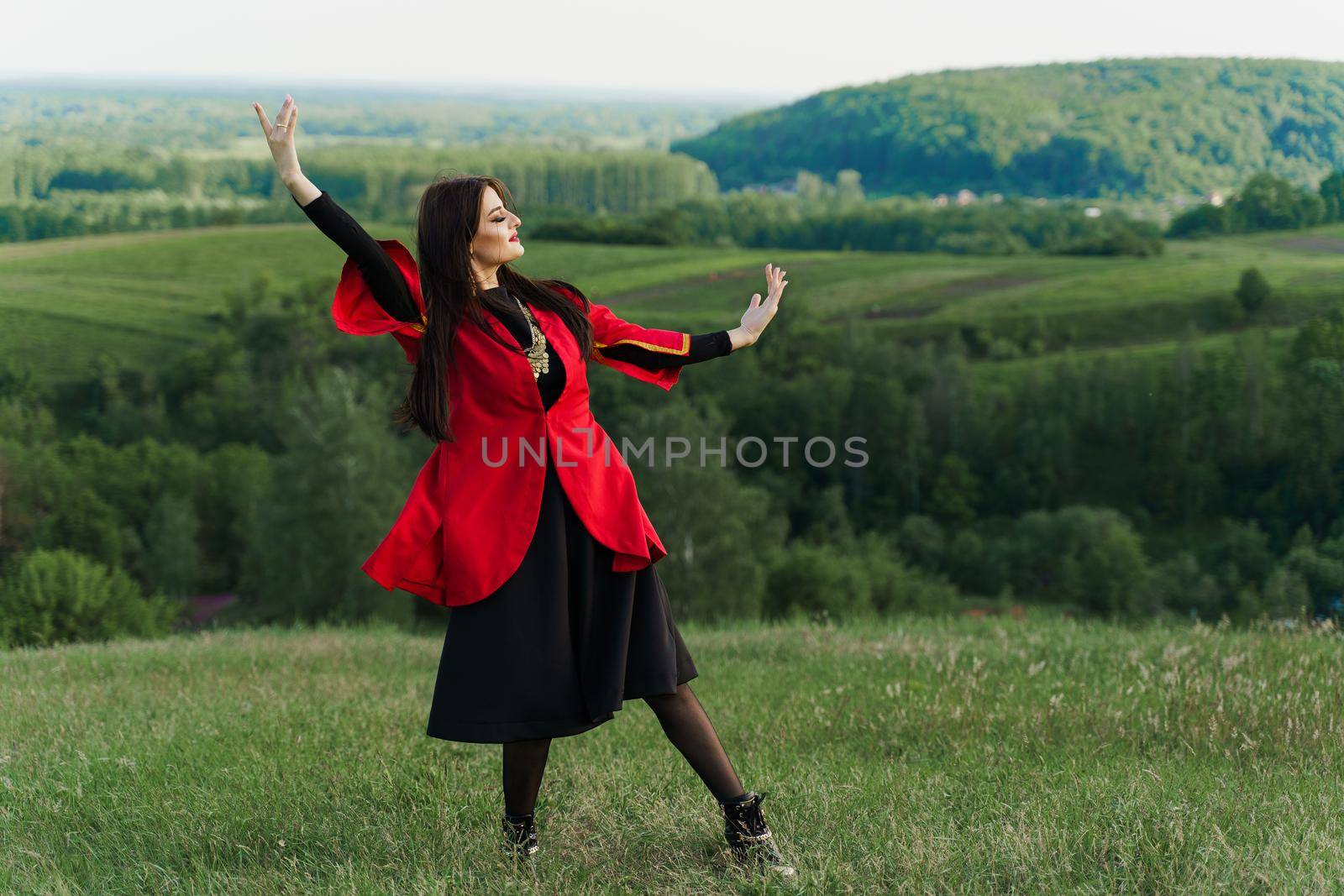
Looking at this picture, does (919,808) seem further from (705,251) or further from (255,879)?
(705,251)

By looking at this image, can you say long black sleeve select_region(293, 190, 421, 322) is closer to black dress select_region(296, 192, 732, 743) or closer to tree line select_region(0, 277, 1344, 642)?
black dress select_region(296, 192, 732, 743)

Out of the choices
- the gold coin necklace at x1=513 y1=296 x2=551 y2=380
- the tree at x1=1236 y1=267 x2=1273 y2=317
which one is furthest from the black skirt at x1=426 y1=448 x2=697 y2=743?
Answer: the tree at x1=1236 y1=267 x2=1273 y2=317

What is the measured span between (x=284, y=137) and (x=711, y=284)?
81.2 m

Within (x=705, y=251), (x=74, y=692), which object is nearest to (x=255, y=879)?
(x=74, y=692)

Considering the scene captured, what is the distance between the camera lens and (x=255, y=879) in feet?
13.9

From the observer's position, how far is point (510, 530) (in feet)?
13.9

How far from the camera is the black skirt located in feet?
13.8

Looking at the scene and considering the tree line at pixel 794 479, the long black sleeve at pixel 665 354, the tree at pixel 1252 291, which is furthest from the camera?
the tree at pixel 1252 291

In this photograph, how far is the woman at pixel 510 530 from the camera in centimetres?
422

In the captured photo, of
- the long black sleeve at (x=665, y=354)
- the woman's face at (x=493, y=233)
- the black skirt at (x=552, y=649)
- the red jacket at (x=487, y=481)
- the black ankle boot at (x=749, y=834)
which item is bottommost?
the black ankle boot at (x=749, y=834)

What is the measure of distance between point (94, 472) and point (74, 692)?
63580 mm

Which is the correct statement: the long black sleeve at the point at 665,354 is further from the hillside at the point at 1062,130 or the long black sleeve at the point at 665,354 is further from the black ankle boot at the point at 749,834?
the hillside at the point at 1062,130

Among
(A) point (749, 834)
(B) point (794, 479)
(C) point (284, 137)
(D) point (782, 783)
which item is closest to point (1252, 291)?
(B) point (794, 479)

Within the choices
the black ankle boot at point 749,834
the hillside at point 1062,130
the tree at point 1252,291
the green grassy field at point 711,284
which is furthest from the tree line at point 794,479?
the black ankle boot at point 749,834
